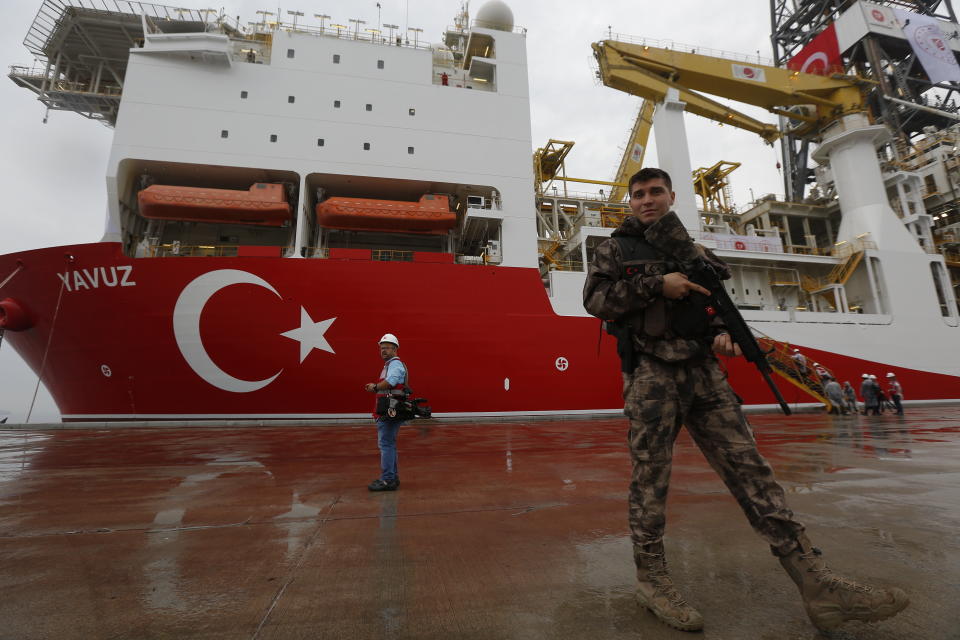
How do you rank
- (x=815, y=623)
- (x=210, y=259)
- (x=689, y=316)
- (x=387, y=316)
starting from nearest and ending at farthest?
(x=815, y=623)
(x=689, y=316)
(x=210, y=259)
(x=387, y=316)

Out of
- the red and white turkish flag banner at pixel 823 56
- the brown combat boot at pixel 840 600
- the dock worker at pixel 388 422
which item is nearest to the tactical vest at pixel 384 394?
the dock worker at pixel 388 422

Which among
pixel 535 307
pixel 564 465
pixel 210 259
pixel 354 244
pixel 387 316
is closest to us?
pixel 564 465

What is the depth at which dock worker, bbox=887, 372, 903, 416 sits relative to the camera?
1003 cm

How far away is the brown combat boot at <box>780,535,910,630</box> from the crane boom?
1433 centimetres

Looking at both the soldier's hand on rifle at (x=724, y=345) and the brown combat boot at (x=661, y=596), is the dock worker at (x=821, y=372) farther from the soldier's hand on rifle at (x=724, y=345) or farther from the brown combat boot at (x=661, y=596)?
the brown combat boot at (x=661, y=596)

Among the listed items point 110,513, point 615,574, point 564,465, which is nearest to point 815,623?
point 615,574

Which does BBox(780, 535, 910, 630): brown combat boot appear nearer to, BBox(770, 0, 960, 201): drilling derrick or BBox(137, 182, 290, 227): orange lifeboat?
BBox(137, 182, 290, 227): orange lifeboat

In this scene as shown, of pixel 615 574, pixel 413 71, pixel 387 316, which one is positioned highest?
pixel 413 71

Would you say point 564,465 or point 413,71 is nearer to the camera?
point 564,465

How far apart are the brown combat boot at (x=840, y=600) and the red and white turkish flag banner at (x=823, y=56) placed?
77.9 feet

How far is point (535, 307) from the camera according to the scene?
30.8ft

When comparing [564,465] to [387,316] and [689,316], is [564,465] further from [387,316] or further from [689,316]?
[387,316]

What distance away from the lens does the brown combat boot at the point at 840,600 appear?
125 centimetres

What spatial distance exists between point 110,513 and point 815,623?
3.56 meters
